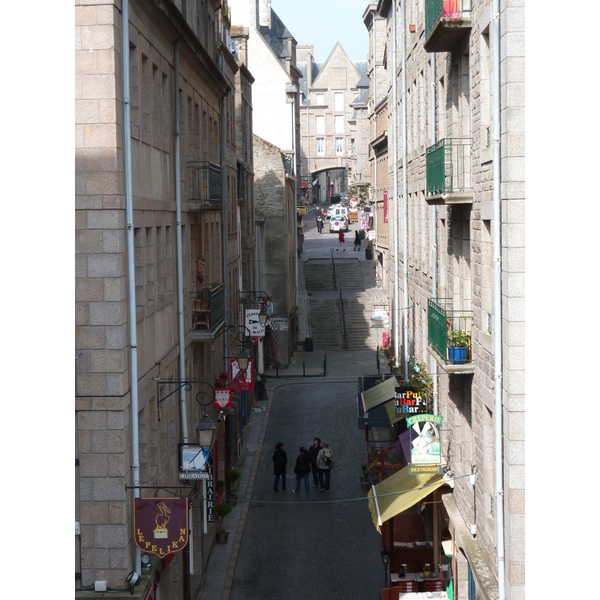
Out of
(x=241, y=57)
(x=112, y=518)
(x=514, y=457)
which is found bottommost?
(x=112, y=518)

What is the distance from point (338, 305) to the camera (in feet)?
195

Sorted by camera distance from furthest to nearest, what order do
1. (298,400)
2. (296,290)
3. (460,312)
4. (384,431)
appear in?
(296,290), (298,400), (384,431), (460,312)

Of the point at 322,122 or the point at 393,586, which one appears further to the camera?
the point at 322,122

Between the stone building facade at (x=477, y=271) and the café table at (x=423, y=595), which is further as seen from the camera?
the café table at (x=423, y=595)

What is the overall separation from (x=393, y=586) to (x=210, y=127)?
1366 cm

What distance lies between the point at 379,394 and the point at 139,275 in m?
15.3

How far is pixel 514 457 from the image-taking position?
43.6ft

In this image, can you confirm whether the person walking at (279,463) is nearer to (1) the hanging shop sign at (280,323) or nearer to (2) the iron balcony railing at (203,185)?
(2) the iron balcony railing at (203,185)

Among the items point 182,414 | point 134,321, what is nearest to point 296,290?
point 182,414

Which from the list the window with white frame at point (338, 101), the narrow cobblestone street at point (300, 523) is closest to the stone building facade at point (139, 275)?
the narrow cobblestone street at point (300, 523)

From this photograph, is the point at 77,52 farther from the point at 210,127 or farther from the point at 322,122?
the point at 322,122

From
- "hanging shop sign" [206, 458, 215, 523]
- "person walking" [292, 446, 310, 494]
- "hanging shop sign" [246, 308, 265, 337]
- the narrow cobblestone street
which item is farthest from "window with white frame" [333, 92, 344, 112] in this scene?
"hanging shop sign" [206, 458, 215, 523]

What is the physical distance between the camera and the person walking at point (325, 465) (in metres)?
29.1

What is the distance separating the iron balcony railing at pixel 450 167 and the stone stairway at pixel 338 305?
36.2 meters
